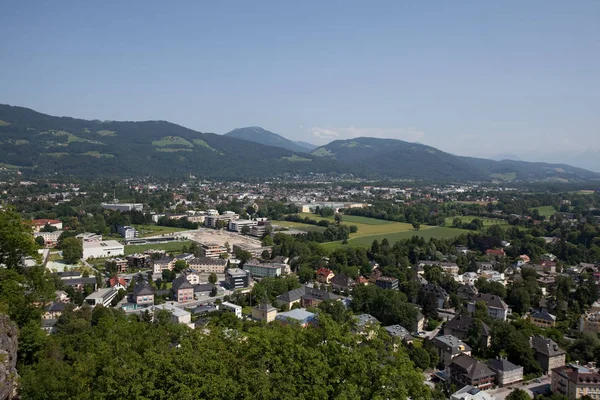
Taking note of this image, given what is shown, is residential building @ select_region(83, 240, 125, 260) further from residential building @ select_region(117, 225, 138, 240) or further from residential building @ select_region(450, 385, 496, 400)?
residential building @ select_region(450, 385, 496, 400)

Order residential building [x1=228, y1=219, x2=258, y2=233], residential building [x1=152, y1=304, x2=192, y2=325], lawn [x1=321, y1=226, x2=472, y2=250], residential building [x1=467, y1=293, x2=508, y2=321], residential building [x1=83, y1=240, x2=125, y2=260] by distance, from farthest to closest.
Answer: residential building [x1=228, y1=219, x2=258, y2=233], lawn [x1=321, y1=226, x2=472, y2=250], residential building [x1=83, y1=240, x2=125, y2=260], residential building [x1=467, y1=293, x2=508, y2=321], residential building [x1=152, y1=304, x2=192, y2=325]

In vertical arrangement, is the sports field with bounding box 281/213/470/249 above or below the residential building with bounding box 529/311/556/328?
below

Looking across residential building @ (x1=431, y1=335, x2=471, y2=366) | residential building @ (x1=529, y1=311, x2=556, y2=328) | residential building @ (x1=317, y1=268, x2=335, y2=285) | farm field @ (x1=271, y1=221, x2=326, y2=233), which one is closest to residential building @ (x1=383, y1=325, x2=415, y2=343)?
residential building @ (x1=431, y1=335, x2=471, y2=366)

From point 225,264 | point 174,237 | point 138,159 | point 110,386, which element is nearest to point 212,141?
point 138,159

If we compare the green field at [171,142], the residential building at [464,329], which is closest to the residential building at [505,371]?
the residential building at [464,329]

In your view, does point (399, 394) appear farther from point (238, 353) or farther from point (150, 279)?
point (150, 279)

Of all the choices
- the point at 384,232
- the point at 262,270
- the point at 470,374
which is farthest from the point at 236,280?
the point at 384,232

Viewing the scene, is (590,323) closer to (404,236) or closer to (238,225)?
A: (404,236)
